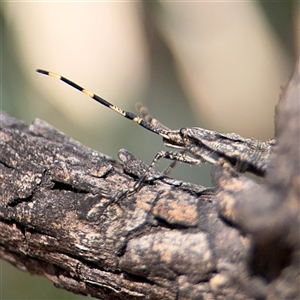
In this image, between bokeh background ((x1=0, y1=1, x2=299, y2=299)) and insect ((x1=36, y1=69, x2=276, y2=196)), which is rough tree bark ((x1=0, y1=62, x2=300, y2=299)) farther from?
bokeh background ((x1=0, y1=1, x2=299, y2=299))

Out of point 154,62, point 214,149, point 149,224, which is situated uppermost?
point 154,62

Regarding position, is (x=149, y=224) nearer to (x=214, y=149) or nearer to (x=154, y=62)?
(x=214, y=149)

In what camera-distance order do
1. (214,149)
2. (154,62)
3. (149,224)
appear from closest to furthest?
1. (149,224)
2. (214,149)
3. (154,62)

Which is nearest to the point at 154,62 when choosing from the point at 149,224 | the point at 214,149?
the point at 214,149

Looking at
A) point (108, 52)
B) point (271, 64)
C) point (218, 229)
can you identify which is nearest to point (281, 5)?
point (271, 64)

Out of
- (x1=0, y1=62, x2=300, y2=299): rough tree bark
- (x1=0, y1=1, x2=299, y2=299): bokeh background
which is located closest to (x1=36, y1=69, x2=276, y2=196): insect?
(x1=0, y1=62, x2=300, y2=299): rough tree bark

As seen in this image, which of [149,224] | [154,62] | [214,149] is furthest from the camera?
[154,62]
